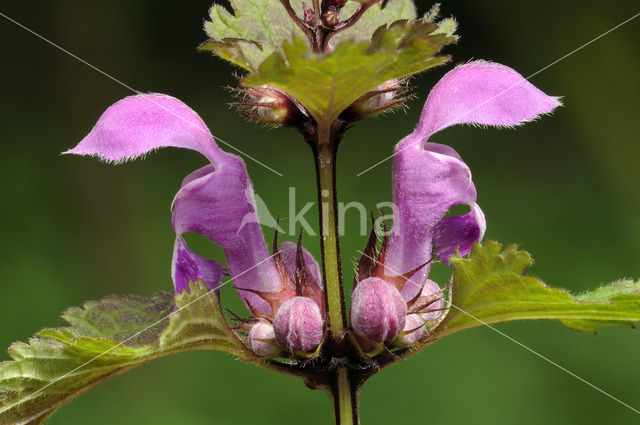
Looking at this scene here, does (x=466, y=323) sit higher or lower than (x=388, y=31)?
lower

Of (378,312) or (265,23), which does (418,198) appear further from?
(265,23)

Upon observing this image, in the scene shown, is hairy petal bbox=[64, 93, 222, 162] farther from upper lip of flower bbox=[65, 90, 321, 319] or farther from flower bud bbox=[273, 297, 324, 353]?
flower bud bbox=[273, 297, 324, 353]

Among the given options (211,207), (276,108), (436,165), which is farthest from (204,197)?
(436,165)

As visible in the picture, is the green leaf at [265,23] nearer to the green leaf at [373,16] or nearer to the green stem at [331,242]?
the green leaf at [373,16]

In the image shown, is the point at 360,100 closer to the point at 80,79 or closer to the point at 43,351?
the point at 43,351

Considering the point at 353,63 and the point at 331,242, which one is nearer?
the point at 353,63

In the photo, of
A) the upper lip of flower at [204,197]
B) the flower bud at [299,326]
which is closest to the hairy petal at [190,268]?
the upper lip of flower at [204,197]

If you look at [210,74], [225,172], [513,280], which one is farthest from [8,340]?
[513,280]
